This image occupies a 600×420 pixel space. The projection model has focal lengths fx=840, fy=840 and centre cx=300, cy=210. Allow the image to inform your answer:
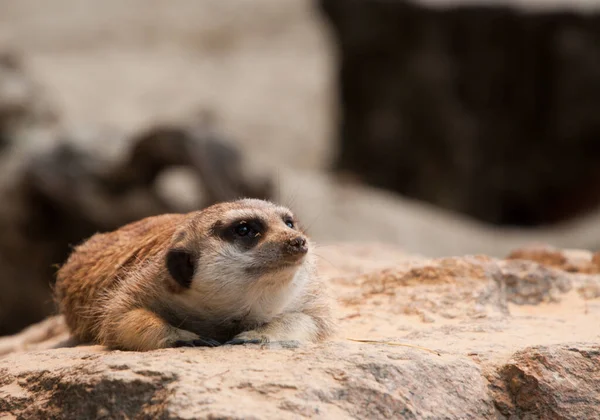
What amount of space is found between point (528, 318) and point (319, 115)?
1376cm

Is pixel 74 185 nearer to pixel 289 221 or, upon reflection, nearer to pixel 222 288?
pixel 289 221

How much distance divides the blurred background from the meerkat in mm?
3959

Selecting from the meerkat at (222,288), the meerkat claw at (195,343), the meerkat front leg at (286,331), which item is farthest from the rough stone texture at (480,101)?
the meerkat claw at (195,343)

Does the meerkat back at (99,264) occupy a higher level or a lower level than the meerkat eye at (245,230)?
lower

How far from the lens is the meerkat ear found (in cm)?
303

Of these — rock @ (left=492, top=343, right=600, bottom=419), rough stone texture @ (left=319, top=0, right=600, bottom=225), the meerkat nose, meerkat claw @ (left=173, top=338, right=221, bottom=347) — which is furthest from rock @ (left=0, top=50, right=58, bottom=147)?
rock @ (left=492, top=343, right=600, bottom=419)

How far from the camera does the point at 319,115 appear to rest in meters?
17.3

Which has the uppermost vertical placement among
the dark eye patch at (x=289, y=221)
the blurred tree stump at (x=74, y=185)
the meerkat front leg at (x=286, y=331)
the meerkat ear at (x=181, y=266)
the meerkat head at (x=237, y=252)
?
the dark eye patch at (x=289, y=221)

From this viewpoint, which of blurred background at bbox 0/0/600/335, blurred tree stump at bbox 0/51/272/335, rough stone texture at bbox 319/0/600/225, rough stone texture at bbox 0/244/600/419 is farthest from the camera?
rough stone texture at bbox 319/0/600/225

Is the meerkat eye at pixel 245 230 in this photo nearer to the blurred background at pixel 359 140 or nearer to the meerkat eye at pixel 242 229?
the meerkat eye at pixel 242 229

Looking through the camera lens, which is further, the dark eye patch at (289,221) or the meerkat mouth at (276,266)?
the dark eye patch at (289,221)

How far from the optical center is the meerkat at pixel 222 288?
2.97 meters

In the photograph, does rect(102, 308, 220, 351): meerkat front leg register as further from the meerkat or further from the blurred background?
the blurred background

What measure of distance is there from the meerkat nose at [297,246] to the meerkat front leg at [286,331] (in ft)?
1.09
